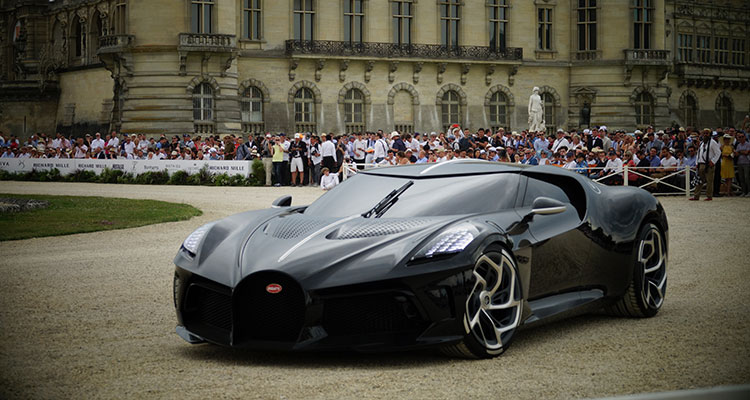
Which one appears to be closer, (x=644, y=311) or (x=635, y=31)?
(x=644, y=311)

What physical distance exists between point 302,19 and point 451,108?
10.1m

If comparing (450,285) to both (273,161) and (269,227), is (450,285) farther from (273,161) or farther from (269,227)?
(273,161)

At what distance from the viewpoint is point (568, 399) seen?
556 centimetres

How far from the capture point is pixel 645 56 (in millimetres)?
56344

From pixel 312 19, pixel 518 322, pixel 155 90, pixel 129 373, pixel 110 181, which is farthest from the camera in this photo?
pixel 312 19

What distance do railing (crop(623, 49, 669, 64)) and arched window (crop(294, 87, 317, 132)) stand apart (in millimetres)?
18819

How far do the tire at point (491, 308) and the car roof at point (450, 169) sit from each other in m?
1.15

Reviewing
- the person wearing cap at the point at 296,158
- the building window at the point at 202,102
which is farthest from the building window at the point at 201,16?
the person wearing cap at the point at 296,158

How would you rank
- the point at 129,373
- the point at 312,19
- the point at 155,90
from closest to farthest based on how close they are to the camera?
1. the point at 129,373
2. the point at 155,90
3. the point at 312,19

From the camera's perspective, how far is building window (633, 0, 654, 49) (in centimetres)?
5681

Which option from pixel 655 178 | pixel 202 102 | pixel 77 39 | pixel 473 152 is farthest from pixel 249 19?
pixel 655 178

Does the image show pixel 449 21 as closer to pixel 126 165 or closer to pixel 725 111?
pixel 126 165

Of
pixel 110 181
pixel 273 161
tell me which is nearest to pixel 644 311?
pixel 273 161

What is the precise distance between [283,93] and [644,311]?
1697 inches
